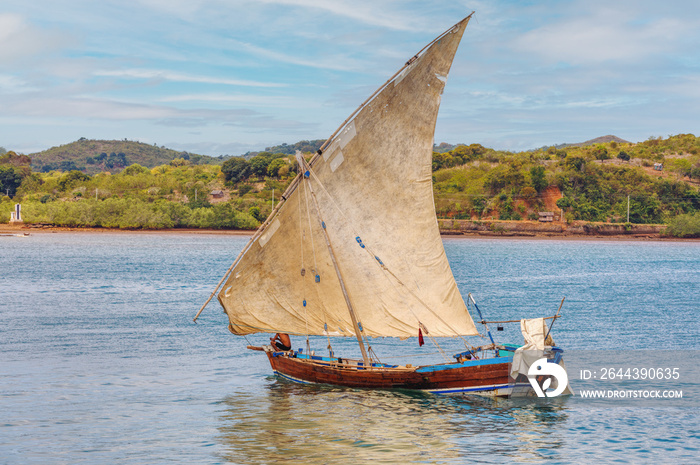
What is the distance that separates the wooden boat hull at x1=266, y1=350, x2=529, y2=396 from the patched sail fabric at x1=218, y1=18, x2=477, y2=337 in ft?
6.15

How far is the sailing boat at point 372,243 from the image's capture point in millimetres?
26750

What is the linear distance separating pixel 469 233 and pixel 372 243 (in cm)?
16800

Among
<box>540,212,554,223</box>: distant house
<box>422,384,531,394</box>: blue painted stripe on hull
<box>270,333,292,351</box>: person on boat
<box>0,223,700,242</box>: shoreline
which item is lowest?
<box>422,384,531,394</box>: blue painted stripe on hull

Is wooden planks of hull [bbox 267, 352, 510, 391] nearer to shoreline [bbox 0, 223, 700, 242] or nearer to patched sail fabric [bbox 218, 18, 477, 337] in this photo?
patched sail fabric [bbox 218, 18, 477, 337]

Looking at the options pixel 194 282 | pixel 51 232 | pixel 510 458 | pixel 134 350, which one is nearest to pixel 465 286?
pixel 194 282

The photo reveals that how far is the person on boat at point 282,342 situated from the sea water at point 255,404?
146 cm

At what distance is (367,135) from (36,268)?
71368 mm

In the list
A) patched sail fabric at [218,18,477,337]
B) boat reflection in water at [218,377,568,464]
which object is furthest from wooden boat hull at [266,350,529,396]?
patched sail fabric at [218,18,477,337]

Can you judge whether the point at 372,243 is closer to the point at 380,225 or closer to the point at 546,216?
the point at 380,225

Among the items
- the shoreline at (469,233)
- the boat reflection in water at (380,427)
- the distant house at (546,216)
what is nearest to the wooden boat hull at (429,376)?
the boat reflection in water at (380,427)

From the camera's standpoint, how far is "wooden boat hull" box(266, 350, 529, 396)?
2531cm

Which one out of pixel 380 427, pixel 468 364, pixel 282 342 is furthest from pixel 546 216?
pixel 380 427

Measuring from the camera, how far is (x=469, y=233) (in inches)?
7584

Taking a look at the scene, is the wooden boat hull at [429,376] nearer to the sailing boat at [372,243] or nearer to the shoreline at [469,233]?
the sailing boat at [372,243]
